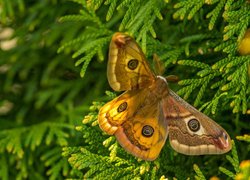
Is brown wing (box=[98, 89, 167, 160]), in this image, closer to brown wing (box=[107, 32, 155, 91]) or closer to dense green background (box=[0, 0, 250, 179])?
brown wing (box=[107, 32, 155, 91])

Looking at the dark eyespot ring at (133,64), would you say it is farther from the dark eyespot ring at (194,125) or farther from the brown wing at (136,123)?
the dark eyespot ring at (194,125)

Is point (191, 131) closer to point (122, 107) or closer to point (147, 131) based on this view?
point (147, 131)

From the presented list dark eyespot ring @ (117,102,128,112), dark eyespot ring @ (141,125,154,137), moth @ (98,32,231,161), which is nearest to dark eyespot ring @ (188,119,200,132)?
moth @ (98,32,231,161)

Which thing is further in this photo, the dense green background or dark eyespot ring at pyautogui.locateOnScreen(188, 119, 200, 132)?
the dense green background

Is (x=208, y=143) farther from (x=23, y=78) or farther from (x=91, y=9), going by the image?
(x=23, y=78)

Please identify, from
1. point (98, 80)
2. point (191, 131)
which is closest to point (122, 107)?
point (191, 131)

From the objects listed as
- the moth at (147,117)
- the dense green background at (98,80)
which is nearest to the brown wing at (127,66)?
the moth at (147,117)

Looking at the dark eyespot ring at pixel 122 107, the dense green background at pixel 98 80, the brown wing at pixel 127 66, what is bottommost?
the dense green background at pixel 98 80
